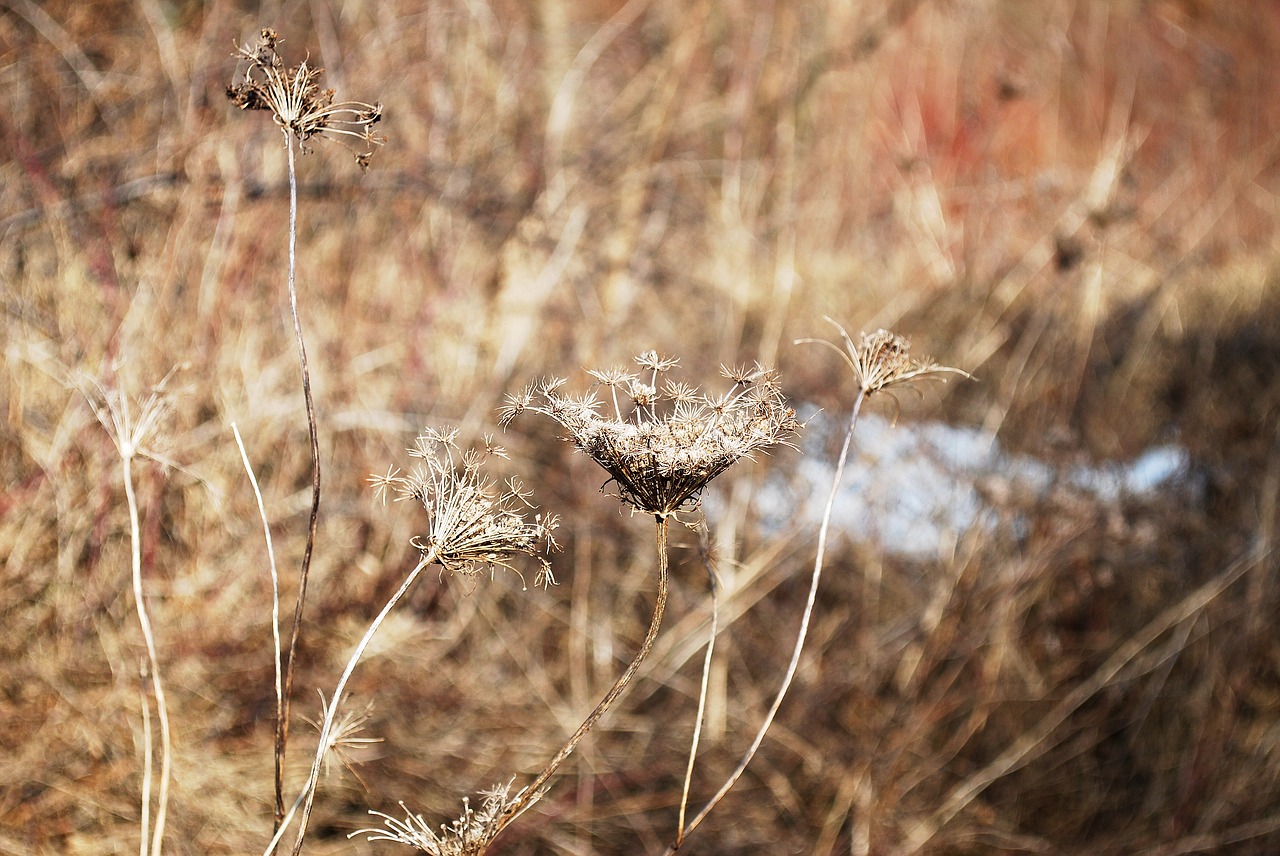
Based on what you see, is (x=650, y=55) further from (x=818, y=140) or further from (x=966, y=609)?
(x=966, y=609)

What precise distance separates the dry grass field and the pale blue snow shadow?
1.9 inches

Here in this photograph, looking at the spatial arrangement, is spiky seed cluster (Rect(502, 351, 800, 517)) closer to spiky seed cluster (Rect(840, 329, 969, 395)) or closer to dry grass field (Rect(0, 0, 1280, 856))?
spiky seed cluster (Rect(840, 329, 969, 395))

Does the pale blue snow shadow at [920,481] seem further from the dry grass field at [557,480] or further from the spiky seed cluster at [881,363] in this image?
the spiky seed cluster at [881,363]

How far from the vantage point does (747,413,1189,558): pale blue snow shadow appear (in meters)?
2.71

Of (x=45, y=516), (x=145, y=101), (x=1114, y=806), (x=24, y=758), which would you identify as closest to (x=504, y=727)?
(x=24, y=758)

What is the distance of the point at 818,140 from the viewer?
3826 millimetres


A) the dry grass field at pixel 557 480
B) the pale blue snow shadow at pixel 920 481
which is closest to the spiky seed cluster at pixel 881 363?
the dry grass field at pixel 557 480

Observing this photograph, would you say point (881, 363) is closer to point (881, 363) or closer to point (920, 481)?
point (881, 363)

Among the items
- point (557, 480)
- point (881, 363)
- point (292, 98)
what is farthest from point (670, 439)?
point (557, 480)

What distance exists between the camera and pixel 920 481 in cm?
282

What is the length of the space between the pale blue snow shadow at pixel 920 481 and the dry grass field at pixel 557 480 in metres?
0.05

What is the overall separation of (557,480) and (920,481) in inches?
47.1

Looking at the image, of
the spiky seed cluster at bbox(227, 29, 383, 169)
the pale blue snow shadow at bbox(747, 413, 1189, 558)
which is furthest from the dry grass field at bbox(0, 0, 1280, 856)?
the spiky seed cluster at bbox(227, 29, 383, 169)

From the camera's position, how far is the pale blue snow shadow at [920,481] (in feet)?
8.88
